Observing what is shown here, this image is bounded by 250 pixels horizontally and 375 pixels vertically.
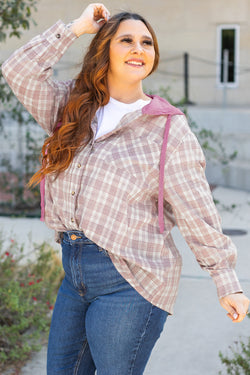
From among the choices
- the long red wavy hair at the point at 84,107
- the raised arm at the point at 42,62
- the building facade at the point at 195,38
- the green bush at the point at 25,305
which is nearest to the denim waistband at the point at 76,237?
the long red wavy hair at the point at 84,107

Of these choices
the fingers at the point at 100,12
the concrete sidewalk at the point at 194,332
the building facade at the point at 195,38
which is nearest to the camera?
the fingers at the point at 100,12

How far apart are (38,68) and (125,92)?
0.32 metres

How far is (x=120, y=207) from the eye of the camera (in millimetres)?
2070

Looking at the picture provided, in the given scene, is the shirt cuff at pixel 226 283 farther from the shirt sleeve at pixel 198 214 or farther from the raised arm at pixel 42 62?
the raised arm at pixel 42 62

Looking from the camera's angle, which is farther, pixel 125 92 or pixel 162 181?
pixel 125 92

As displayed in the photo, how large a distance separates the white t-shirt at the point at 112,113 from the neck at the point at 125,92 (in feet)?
0.06

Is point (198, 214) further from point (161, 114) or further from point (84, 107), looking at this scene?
point (84, 107)

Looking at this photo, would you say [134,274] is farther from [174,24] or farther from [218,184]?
[174,24]

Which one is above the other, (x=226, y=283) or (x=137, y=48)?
(x=137, y=48)

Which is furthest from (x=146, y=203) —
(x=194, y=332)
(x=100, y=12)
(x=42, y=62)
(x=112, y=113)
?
(x=194, y=332)

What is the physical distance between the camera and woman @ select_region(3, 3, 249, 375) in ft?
6.75

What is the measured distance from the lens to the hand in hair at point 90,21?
2.28 metres

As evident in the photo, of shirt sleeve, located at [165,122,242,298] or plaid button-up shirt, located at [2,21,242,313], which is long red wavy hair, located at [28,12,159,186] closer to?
plaid button-up shirt, located at [2,21,242,313]

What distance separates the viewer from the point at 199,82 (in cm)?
1529
